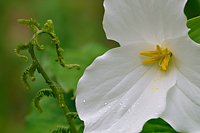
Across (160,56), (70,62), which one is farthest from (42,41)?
(160,56)

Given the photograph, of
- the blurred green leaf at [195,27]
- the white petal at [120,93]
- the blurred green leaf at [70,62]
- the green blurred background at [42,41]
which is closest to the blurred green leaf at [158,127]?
the white petal at [120,93]

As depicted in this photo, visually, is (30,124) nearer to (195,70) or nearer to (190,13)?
(195,70)

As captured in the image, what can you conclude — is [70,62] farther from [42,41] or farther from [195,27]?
[42,41]

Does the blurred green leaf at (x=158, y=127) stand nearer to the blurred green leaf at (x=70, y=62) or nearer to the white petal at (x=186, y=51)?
the white petal at (x=186, y=51)

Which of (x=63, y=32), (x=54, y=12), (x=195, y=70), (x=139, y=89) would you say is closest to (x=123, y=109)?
(x=139, y=89)

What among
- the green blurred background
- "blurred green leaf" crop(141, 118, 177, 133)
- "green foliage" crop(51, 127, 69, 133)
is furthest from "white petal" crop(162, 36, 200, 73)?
the green blurred background
